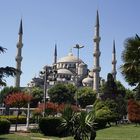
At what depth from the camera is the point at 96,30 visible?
93.6 metres

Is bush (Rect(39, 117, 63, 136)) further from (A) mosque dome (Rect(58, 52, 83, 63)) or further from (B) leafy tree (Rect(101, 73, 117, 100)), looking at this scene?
(A) mosque dome (Rect(58, 52, 83, 63))

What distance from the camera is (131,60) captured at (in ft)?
74.9

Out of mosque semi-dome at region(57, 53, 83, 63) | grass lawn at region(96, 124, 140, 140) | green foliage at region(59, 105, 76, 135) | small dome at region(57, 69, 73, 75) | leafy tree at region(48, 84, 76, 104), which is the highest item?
mosque semi-dome at region(57, 53, 83, 63)

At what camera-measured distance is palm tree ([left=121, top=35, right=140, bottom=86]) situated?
22.2 metres

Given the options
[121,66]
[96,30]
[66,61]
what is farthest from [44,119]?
[66,61]

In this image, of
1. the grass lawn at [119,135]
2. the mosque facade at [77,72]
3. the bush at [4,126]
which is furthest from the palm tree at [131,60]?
the mosque facade at [77,72]

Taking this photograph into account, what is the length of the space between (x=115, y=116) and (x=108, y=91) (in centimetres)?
1431

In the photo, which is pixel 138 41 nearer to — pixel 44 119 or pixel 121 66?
pixel 121 66

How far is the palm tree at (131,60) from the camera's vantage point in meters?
22.2

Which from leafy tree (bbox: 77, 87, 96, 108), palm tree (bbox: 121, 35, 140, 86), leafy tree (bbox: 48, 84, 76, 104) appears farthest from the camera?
leafy tree (bbox: 77, 87, 96, 108)

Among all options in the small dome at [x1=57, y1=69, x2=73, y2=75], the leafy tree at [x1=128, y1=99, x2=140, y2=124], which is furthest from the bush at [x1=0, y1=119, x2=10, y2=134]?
the small dome at [x1=57, y1=69, x2=73, y2=75]

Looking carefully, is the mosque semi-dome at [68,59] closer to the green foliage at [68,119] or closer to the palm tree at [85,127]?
the green foliage at [68,119]

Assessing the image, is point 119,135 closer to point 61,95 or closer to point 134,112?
point 134,112

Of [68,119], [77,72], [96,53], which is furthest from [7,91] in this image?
[68,119]
